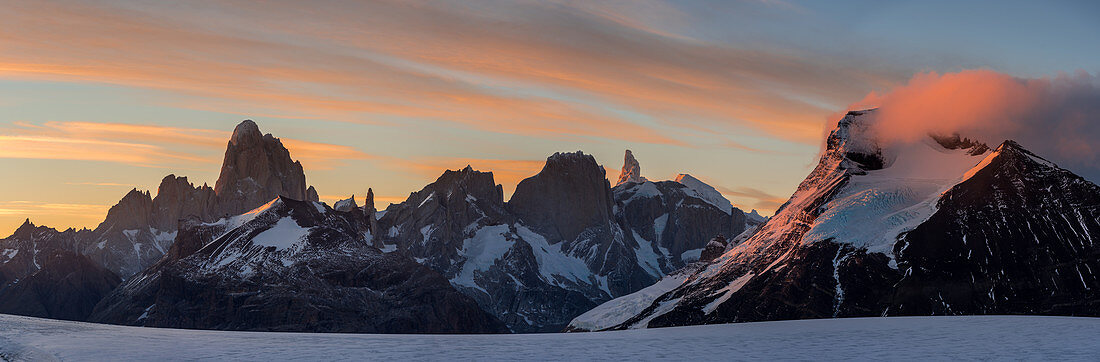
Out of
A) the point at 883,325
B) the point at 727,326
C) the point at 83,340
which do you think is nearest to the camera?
the point at 83,340

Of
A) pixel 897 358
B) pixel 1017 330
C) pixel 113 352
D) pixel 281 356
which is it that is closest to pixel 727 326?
pixel 1017 330

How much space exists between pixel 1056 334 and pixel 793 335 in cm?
2175

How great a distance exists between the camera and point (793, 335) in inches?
3725

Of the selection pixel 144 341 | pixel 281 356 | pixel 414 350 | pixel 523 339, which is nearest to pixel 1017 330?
pixel 523 339

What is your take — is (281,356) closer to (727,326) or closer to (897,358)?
(897,358)

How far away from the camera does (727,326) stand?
115m

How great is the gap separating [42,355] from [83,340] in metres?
9.39

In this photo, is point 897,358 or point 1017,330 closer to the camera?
point 897,358

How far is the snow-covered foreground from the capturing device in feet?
249

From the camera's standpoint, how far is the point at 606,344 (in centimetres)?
8556

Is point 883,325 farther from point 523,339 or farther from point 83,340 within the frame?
point 83,340

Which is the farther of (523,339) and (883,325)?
(883,325)

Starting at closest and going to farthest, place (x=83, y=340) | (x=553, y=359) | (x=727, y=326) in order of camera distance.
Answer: (x=553, y=359)
(x=83, y=340)
(x=727, y=326)

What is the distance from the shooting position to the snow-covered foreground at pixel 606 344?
75.9 meters
